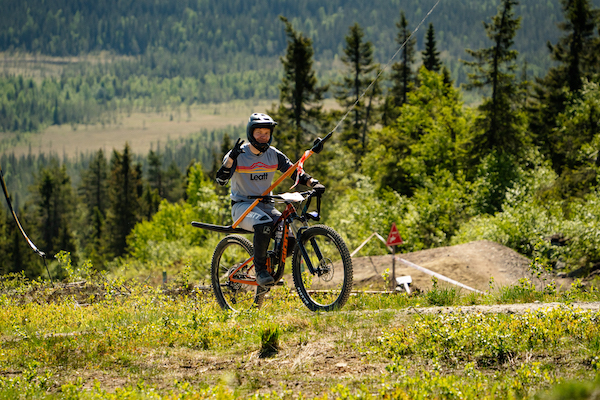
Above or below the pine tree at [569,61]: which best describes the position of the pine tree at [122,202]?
below

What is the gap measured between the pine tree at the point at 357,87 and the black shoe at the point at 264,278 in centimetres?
4428

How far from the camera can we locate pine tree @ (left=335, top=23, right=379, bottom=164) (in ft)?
172

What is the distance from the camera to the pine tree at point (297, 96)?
144 feet

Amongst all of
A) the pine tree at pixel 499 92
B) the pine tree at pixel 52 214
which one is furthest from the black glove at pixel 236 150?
the pine tree at pixel 52 214

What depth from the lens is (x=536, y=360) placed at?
5195 millimetres

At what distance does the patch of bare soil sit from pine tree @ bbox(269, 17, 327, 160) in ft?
88.5

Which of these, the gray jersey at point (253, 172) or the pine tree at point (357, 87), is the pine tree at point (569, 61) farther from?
the gray jersey at point (253, 172)

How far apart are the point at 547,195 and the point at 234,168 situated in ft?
59.4

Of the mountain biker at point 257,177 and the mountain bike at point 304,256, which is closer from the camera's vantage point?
the mountain bike at point 304,256

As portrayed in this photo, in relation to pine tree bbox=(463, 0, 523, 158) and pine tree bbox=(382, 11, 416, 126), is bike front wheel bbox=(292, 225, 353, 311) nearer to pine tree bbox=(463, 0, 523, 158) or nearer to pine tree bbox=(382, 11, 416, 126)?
pine tree bbox=(463, 0, 523, 158)

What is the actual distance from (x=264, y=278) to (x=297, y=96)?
38870mm

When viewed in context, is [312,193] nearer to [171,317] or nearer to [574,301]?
[171,317]

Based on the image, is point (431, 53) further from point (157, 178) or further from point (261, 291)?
point (157, 178)

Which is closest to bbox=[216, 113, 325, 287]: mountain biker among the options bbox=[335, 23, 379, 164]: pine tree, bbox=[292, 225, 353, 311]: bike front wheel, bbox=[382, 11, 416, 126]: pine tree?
bbox=[292, 225, 353, 311]: bike front wheel
